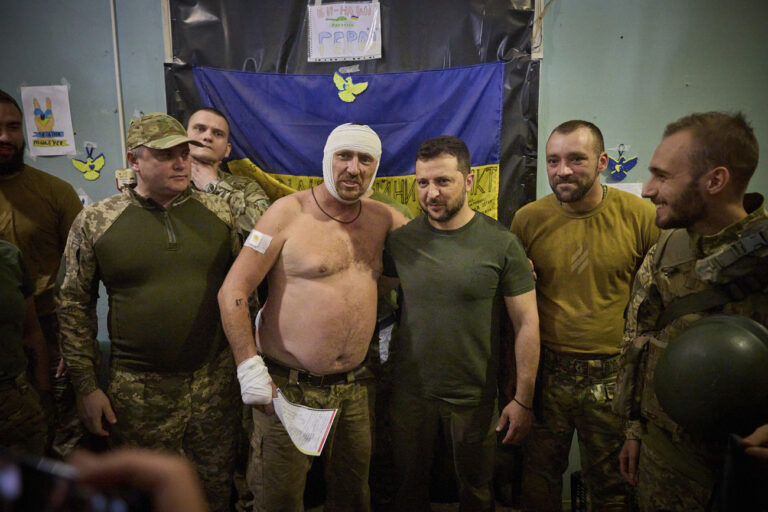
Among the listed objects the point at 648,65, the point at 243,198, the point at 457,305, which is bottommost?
the point at 457,305

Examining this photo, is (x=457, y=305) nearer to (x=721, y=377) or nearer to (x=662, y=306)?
(x=662, y=306)

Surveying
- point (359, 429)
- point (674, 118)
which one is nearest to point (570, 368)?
point (359, 429)

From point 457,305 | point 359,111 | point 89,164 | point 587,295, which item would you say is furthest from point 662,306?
point 89,164

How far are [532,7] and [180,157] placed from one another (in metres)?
2.31

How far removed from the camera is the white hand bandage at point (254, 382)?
5.92ft

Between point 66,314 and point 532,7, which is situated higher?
point 532,7

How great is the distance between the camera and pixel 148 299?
187 cm

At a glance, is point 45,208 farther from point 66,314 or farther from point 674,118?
point 674,118

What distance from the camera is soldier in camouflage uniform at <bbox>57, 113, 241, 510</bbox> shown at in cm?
187

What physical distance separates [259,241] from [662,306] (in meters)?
1.74

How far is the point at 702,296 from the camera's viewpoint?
1412mm

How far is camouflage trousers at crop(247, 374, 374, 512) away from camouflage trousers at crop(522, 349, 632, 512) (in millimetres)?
923

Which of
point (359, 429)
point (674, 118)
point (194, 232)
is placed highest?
point (674, 118)

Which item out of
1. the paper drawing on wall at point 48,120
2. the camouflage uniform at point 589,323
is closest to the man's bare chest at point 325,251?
the camouflage uniform at point 589,323
